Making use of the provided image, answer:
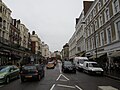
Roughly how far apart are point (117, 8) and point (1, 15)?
2185 centimetres

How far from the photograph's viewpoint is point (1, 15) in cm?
3203

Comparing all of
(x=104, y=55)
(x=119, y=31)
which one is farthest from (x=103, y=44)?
(x=119, y=31)

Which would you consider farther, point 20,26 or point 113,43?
point 20,26

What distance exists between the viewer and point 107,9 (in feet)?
88.2

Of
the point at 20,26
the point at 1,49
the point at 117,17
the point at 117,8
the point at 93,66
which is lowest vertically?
the point at 93,66

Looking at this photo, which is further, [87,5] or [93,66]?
[87,5]

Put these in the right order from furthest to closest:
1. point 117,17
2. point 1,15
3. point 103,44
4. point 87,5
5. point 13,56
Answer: point 87,5 < point 13,56 < point 1,15 < point 103,44 < point 117,17

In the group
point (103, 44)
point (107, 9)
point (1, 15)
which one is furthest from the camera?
point (1, 15)

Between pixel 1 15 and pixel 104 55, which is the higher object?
pixel 1 15

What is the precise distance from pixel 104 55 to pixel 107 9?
25.8 feet

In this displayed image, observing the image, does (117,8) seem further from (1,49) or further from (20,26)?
(20,26)

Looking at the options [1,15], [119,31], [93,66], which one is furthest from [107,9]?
[1,15]

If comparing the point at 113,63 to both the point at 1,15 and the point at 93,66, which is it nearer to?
the point at 93,66

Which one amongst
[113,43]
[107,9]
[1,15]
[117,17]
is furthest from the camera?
[1,15]
